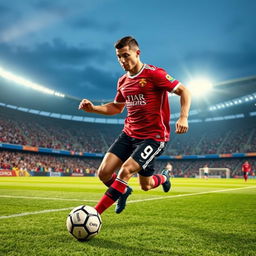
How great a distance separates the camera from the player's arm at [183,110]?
12.1 feet

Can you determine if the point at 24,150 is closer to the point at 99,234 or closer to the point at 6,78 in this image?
the point at 6,78

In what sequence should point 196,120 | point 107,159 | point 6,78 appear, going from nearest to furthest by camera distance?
1. point 107,159
2. point 6,78
3. point 196,120

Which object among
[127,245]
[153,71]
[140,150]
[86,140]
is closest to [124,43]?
[153,71]

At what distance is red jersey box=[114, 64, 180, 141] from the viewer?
416cm

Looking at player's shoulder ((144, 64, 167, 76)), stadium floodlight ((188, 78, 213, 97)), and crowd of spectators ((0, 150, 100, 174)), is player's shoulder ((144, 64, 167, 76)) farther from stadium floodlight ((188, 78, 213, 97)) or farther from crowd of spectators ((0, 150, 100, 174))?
stadium floodlight ((188, 78, 213, 97))

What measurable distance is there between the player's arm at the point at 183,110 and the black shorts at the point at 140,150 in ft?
1.67

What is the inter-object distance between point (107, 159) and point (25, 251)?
72.8 inches

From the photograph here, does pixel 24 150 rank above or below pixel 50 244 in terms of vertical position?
above

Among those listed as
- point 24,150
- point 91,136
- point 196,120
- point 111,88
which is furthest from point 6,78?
point 111,88

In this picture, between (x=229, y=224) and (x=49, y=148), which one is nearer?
(x=229, y=224)

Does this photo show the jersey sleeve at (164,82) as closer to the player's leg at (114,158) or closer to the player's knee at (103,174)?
the player's leg at (114,158)

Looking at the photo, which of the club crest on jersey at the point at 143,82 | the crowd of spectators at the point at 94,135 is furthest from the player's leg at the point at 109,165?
the crowd of spectators at the point at 94,135

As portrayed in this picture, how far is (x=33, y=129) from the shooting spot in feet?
141

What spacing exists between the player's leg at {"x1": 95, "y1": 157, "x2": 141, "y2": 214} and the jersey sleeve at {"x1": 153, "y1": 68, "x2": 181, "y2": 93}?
113cm
